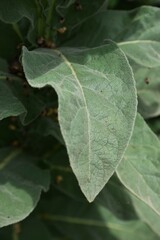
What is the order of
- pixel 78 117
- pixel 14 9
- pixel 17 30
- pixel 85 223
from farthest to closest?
pixel 85 223 → pixel 17 30 → pixel 14 9 → pixel 78 117

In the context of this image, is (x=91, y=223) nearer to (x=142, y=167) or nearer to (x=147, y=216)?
(x=147, y=216)

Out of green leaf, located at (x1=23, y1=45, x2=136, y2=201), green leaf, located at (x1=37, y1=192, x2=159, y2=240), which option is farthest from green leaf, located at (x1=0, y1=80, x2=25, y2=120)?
green leaf, located at (x1=37, y1=192, x2=159, y2=240)

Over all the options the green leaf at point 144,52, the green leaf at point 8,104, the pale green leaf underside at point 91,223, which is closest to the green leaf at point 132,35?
the green leaf at point 144,52

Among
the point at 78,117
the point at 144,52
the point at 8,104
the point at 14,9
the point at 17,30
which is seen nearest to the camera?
the point at 78,117

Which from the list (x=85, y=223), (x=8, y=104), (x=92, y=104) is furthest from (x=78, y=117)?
(x=85, y=223)

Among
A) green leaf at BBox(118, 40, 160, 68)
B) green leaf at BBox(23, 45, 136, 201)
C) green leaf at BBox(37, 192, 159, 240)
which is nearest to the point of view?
green leaf at BBox(23, 45, 136, 201)

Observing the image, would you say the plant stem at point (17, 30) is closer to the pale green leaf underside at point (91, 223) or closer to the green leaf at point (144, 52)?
the green leaf at point (144, 52)

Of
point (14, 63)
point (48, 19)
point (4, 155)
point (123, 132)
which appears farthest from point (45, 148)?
point (123, 132)

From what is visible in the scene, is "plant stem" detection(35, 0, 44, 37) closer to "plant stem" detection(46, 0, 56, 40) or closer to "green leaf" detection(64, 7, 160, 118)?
"plant stem" detection(46, 0, 56, 40)
